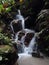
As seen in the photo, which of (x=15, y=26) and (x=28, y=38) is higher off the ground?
(x=15, y=26)

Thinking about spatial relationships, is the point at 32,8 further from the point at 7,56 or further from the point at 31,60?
the point at 7,56

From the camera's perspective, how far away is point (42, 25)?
33.1 feet

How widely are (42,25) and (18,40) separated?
1661mm

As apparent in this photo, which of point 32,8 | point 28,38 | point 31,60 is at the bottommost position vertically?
point 31,60

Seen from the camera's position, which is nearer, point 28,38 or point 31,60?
point 31,60

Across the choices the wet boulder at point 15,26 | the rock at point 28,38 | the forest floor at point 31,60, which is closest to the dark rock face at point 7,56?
the forest floor at point 31,60

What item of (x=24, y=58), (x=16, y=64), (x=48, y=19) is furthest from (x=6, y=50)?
(x=48, y=19)

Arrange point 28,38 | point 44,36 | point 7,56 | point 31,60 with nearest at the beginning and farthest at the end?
point 7,56 → point 31,60 → point 44,36 → point 28,38

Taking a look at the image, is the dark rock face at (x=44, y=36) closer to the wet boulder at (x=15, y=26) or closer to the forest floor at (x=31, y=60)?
the forest floor at (x=31, y=60)

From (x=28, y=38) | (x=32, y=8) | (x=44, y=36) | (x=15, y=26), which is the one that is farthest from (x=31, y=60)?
(x=32, y=8)

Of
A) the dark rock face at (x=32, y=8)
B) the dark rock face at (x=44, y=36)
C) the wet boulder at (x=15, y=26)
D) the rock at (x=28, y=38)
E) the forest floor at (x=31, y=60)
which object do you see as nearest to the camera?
the forest floor at (x=31, y=60)

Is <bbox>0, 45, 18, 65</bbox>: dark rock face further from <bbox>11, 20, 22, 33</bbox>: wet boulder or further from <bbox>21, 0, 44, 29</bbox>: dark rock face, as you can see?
<bbox>21, 0, 44, 29</bbox>: dark rock face

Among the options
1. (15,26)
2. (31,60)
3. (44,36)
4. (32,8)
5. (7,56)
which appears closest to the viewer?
(7,56)

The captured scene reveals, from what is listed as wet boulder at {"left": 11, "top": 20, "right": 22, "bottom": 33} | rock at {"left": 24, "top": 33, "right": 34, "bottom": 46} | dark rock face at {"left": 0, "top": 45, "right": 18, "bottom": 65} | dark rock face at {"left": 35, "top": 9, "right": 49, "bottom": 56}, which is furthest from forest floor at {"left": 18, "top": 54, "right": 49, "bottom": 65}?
wet boulder at {"left": 11, "top": 20, "right": 22, "bottom": 33}
